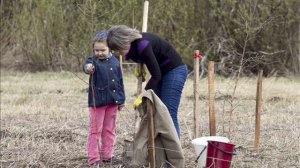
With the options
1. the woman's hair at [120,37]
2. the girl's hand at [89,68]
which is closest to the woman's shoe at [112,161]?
the girl's hand at [89,68]

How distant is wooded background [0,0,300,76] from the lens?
1416 centimetres

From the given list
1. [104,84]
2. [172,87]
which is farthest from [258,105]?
[104,84]

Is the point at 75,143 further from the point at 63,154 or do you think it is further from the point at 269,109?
the point at 269,109

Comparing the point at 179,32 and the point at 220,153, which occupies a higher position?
the point at 179,32

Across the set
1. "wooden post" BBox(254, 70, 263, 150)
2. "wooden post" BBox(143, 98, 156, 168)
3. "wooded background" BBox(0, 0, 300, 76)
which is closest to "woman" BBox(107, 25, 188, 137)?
"wooden post" BBox(143, 98, 156, 168)

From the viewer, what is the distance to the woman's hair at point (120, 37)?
4594 millimetres

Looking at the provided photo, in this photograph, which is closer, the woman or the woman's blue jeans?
the woman

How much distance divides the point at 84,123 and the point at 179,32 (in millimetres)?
7634

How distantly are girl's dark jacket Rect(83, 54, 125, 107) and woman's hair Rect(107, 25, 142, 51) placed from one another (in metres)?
0.72

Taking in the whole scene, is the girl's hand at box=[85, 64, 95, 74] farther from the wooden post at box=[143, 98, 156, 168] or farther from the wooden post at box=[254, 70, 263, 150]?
the wooden post at box=[254, 70, 263, 150]

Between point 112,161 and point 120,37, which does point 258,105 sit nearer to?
point 112,161

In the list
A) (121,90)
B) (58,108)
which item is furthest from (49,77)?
(121,90)

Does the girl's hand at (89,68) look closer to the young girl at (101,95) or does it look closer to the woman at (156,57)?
the young girl at (101,95)

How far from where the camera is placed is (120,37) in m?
4.59
